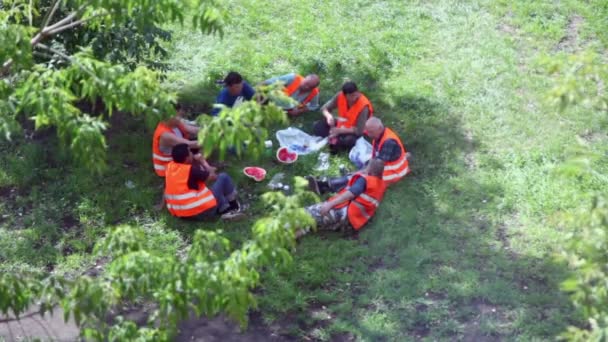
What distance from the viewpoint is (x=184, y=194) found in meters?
9.04

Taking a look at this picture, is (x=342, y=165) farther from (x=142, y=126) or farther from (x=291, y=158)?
(x=142, y=126)

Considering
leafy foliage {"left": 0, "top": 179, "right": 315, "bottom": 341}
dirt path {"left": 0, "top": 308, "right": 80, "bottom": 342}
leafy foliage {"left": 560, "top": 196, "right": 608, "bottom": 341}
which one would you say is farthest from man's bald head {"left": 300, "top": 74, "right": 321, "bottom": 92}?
leafy foliage {"left": 560, "top": 196, "right": 608, "bottom": 341}

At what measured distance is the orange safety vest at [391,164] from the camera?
371 inches

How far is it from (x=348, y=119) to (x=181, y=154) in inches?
92.4

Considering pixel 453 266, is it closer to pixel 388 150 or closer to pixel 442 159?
pixel 388 150

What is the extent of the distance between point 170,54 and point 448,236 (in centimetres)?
527

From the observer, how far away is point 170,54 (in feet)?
39.7

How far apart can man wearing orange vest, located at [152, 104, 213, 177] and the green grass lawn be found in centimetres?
36

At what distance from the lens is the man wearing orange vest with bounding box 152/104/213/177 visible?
9.39 metres

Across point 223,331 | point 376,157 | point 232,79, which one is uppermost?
point 232,79

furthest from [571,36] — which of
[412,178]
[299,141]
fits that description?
[299,141]

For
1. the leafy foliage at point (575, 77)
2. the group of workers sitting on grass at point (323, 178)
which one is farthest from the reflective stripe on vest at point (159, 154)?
the leafy foliage at point (575, 77)

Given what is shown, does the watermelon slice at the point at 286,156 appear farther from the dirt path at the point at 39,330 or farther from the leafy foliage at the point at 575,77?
the leafy foliage at the point at 575,77

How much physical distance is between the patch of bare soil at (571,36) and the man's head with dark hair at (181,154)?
5.80 m
